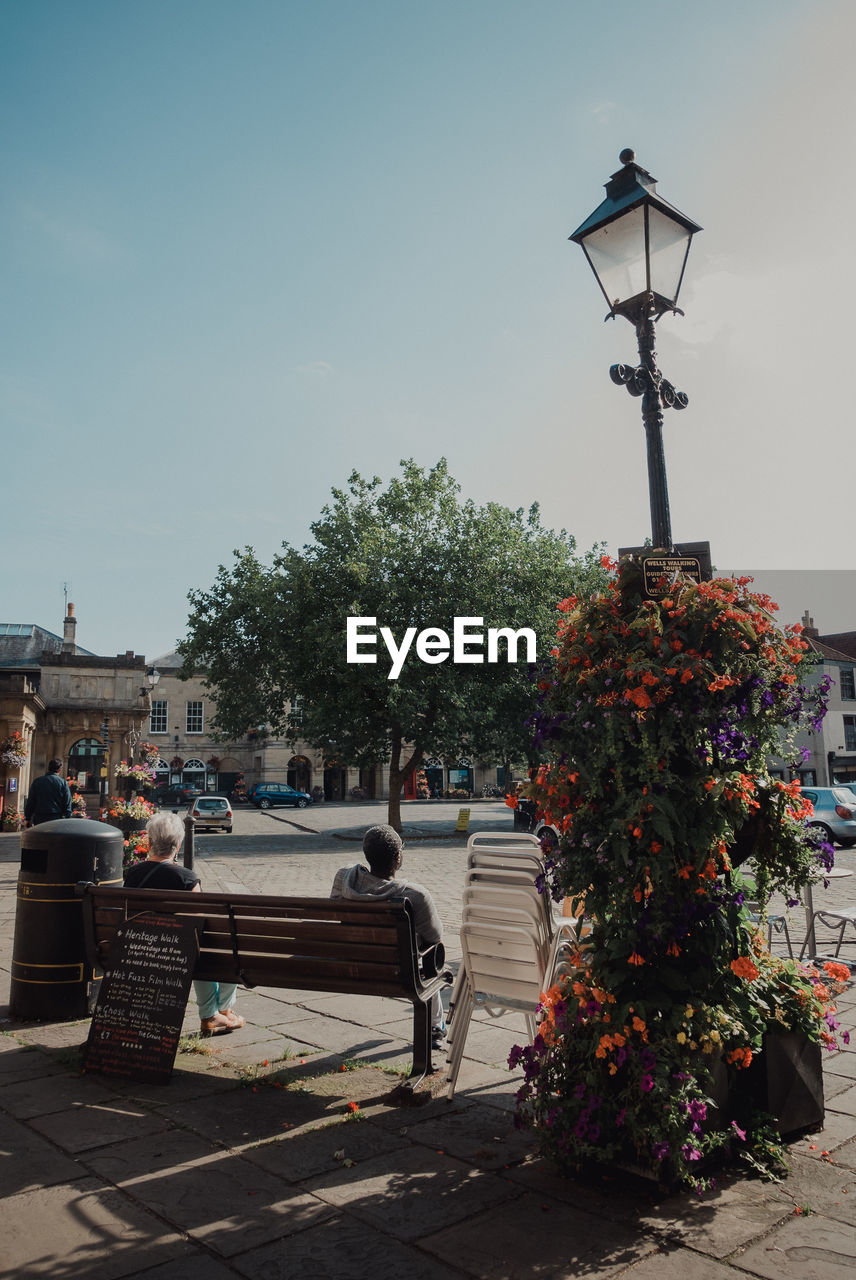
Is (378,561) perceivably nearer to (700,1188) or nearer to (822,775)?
(700,1188)

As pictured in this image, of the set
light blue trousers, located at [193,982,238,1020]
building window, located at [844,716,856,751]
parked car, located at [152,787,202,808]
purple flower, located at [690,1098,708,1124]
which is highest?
building window, located at [844,716,856,751]

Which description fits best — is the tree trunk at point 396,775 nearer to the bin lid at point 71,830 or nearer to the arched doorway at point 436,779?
the bin lid at point 71,830

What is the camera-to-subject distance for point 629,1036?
3488 millimetres

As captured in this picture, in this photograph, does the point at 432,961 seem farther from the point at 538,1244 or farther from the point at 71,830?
the point at 71,830

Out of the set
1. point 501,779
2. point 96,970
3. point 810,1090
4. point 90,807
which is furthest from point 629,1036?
point 501,779

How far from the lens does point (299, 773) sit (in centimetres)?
6675

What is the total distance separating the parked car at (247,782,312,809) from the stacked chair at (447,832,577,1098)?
170 ft

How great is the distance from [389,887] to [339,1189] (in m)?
1.78

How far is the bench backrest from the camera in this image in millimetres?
4484

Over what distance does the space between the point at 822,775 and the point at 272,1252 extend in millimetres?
50672

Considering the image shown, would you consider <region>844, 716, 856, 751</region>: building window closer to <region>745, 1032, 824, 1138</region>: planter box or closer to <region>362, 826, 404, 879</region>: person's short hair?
<region>362, 826, 404, 879</region>: person's short hair

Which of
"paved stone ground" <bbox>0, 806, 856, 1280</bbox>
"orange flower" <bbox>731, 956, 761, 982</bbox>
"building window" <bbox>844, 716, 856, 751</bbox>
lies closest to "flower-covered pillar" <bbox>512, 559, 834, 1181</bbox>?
"orange flower" <bbox>731, 956, 761, 982</bbox>

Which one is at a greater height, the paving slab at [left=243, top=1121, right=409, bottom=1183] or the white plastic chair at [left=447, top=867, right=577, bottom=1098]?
the white plastic chair at [left=447, top=867, right=577, bottom=1098]

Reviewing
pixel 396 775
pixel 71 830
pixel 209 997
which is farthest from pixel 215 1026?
pixel 396 775
